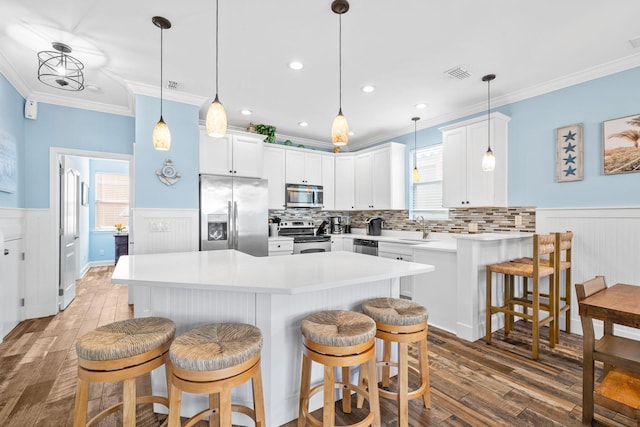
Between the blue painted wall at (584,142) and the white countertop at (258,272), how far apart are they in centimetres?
230

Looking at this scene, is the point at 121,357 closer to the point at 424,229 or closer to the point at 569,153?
the point at 424,229

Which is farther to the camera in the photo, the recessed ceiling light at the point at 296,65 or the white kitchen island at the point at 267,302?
the recessed ceiling light at the point at 296,65

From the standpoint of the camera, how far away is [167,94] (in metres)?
3.42

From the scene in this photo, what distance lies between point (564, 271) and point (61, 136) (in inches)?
236

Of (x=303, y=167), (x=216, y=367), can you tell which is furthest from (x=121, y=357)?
(x=303, y=167)

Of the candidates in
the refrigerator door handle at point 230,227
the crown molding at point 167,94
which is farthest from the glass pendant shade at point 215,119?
the refrigerator door handle at point 230,227

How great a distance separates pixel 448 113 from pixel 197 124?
331 cm

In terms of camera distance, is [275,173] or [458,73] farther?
[275,173]

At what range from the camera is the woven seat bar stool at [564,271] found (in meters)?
2.78

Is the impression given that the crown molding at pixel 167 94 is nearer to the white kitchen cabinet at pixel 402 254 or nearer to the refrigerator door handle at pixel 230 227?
the refrigerator door handle at pixel 230 227

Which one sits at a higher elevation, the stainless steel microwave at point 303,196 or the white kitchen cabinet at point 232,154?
the white kitchen cabinet at point 232,154

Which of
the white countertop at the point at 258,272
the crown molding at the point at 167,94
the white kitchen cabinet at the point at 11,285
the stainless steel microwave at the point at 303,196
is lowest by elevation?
the white kitchen cabinet at the point at 11,285

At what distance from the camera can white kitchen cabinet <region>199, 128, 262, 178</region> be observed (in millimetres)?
3979

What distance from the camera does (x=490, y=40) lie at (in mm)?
2465
